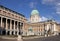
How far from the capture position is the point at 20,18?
429 feet

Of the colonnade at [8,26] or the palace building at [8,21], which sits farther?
the colonnade at [8,26]

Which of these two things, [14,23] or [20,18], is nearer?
[14,23]

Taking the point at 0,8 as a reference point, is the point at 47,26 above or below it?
below

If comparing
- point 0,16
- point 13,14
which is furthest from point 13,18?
point 0,16

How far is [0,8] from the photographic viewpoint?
3777 inches

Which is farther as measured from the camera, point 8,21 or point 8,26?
point 8,21

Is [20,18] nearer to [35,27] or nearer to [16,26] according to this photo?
[16,26]

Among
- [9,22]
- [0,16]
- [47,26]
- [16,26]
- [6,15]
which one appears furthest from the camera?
[47,26]

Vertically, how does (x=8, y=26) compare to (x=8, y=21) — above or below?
below

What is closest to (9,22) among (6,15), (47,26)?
(6,15)

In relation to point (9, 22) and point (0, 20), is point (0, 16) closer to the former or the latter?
point (0, 20)

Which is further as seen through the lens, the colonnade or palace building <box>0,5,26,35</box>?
the colonnade

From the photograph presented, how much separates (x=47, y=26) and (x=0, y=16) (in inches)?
3803

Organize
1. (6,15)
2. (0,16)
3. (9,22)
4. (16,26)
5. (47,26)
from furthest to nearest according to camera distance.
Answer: (47,26), (16,26), (9,22), (6,15), (0,16)
